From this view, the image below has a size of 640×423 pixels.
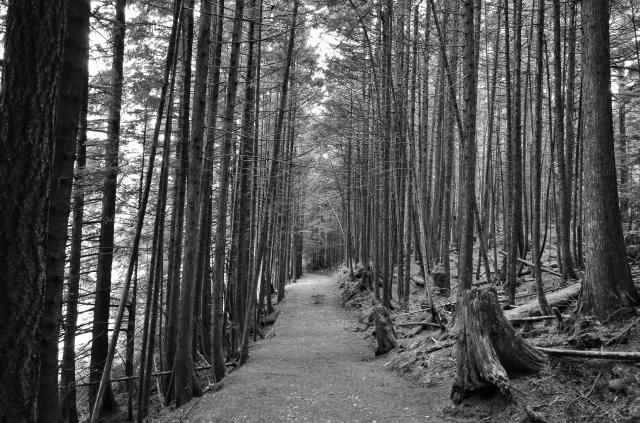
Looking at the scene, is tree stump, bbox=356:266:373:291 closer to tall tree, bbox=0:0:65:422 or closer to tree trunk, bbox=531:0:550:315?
tree trunk, bbox=531:0:550:315

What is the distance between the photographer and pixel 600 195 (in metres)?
5.80

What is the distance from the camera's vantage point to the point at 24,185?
98.4 inches

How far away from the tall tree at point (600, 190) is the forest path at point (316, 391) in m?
2.64

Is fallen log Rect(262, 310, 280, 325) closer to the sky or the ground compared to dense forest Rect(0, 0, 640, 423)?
closer to the ground

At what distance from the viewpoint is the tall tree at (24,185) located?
8.01ft

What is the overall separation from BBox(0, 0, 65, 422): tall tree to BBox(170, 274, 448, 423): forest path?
4.37 metres

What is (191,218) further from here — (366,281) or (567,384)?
(366,281)

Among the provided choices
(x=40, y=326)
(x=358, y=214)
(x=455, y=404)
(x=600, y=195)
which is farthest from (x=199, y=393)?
(x=358, y=214)

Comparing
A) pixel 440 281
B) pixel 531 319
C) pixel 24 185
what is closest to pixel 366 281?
pixel 440 281

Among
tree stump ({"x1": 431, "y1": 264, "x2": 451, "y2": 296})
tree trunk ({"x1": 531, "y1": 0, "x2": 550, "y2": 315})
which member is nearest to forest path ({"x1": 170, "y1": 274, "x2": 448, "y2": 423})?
tree trunk ({"x1": 531, "y1": 0, "x2": 550, "y2": 315})

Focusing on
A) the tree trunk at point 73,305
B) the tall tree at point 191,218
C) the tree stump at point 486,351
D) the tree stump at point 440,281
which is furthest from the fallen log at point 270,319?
the tree stump at point 486,351

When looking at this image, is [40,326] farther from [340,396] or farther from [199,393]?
[199,393]

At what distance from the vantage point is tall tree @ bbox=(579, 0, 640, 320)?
219 inches

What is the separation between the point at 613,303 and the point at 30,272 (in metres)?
6.30
